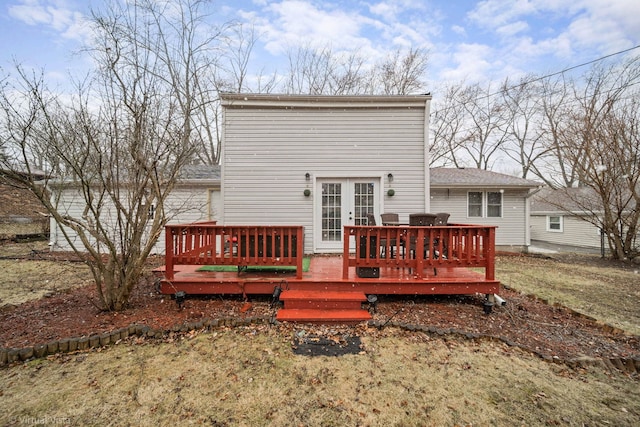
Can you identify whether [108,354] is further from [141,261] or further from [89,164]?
[89,164]

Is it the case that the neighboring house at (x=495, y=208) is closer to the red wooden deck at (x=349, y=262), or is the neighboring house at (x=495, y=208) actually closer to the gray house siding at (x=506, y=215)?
the gray house siding at (x=506, y=215)

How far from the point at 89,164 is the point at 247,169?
3172mm

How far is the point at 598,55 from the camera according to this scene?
920 cm

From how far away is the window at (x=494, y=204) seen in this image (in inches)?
401

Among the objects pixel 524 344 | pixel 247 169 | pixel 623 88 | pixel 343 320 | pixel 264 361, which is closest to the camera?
pixel 264 361

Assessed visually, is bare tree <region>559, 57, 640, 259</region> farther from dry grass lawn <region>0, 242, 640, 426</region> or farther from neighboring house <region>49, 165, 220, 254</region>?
neighboring house <region>49, 165, 220, 254</region>

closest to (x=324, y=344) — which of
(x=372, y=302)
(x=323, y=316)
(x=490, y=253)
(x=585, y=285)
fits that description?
(x=323, y=316)

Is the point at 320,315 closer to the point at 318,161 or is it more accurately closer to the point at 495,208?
the point at 318,161

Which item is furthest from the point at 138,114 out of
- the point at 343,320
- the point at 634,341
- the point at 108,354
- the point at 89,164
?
the point at 634,341

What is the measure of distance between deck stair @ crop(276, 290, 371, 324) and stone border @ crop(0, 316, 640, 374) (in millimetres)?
227

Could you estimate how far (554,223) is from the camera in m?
14.2

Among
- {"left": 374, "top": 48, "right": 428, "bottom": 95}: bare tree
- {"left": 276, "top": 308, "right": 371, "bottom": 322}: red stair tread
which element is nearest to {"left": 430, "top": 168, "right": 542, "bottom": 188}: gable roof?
{"left": 374, "top": 48, "right": 428, "bottom": 95}: bare tree

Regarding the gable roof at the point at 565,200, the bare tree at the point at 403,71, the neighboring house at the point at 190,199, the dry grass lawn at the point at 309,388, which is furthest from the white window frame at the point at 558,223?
the neighboring house at the point at 190,199

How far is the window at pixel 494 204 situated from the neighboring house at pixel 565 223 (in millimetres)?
3113
